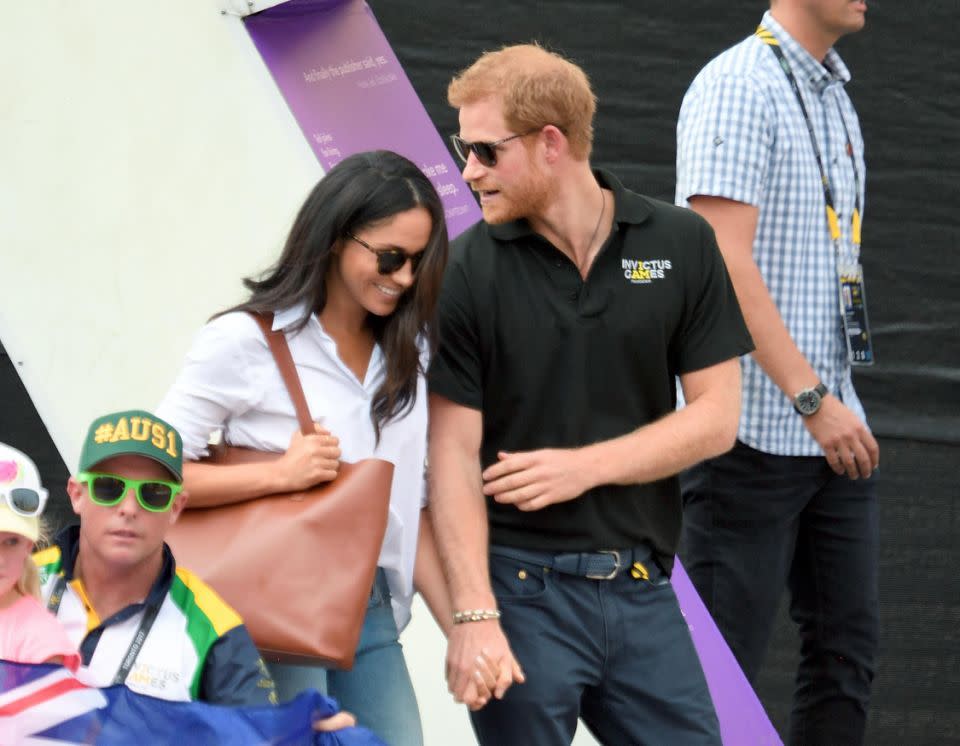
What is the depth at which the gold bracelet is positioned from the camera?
98.9 inches

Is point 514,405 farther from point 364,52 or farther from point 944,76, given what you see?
point 944,76

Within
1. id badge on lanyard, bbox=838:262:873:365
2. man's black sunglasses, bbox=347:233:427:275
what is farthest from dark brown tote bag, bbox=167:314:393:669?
id badge on lanyard, bbox=838:262:873:365

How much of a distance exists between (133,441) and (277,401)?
304mm

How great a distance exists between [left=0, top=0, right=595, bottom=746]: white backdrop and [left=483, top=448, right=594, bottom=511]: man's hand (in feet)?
2.51

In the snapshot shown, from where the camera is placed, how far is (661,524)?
272cm

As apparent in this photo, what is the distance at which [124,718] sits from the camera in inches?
78.1

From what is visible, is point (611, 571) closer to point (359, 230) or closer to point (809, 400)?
point (359, 230)

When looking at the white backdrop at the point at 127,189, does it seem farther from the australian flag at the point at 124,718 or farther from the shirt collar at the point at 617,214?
the australian flag at the point at 124,718

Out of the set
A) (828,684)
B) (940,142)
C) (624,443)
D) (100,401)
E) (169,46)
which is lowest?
(828,684)

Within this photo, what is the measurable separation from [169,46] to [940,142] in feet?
7.18

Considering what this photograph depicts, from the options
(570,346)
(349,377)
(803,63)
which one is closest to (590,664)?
(570,346)

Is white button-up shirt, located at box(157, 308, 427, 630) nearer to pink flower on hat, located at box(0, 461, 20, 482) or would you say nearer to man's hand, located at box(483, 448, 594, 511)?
man's hand, located at box(483, 448, 594, 511)

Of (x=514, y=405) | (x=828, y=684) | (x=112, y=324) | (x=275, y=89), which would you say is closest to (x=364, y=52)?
(x=275, y=89)

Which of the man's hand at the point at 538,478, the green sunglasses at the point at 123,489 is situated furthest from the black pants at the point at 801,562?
the green sunglasses at the point at 123,489
